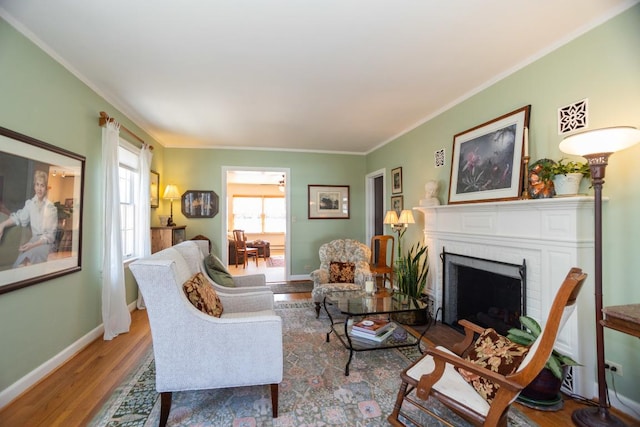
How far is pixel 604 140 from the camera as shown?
65.9 inches

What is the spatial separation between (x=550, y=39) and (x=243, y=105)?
2.90 m

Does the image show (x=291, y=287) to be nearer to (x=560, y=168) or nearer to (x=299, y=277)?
(x=299, y=277)

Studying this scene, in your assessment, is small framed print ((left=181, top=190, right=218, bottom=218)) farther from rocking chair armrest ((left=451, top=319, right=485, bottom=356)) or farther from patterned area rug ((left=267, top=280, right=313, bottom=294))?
rocking chair armrest ((left=451, top=319, right=485, bottom=356))

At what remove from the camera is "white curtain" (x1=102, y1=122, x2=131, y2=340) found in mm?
2926

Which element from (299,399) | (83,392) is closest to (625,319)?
(299,399)

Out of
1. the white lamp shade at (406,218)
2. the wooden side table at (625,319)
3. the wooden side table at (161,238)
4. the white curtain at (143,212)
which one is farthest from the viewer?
the wooden side table at (161,238)

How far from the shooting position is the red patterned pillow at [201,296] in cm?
195

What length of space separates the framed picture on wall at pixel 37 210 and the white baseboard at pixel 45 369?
66 centimetres

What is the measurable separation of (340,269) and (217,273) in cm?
166

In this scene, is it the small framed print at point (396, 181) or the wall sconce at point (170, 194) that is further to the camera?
the wall sconce at point (170, 194)

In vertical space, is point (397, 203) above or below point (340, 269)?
above

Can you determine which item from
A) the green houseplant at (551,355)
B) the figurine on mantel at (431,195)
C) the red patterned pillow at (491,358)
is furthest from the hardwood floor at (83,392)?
the figurine on mantel at (431,195)

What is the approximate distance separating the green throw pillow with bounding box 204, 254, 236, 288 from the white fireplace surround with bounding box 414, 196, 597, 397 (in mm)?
2501

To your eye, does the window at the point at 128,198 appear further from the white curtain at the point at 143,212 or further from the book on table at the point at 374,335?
the book on table at the point at 374,335
